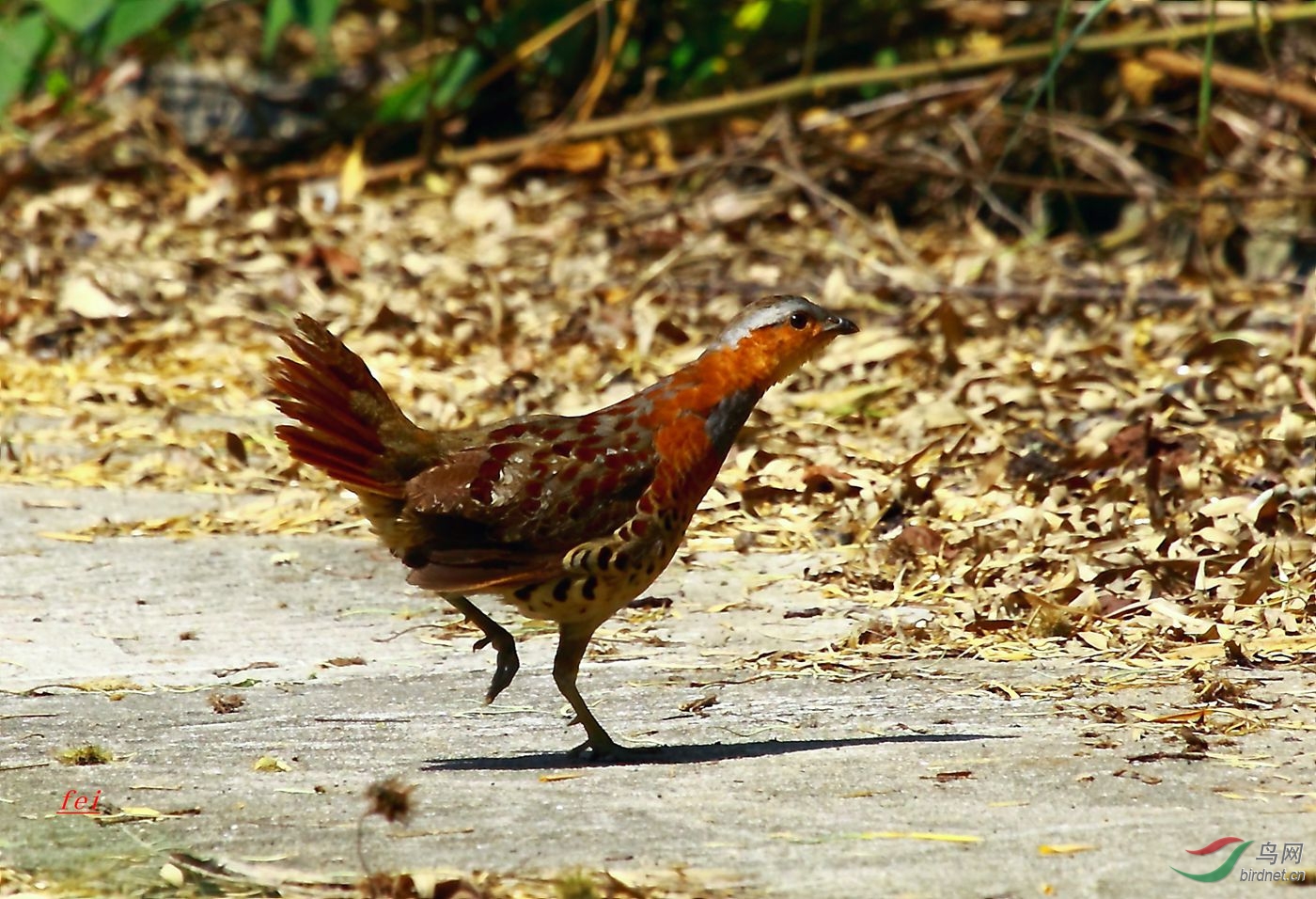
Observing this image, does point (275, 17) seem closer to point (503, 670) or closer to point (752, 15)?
point (752, 15)

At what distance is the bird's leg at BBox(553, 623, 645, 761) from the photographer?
4.02 meters

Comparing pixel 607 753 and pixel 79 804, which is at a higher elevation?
pixel 79 804

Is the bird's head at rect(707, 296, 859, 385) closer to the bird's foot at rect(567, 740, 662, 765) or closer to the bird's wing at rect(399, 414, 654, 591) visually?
the bird's wing at rect(399, 414, 654, 591)

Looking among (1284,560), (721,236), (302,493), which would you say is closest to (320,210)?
(721,236)

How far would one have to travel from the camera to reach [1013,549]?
548 centimetres

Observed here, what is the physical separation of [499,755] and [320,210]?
6.21 meters

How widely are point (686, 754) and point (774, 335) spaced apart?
1.03 metres

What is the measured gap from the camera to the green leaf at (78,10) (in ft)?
28.8

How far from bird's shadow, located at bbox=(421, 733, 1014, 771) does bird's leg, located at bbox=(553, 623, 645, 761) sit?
0.08 feet

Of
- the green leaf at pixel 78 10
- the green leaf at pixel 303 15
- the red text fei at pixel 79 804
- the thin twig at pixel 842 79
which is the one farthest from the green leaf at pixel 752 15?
the red text fei at pixel 79 804

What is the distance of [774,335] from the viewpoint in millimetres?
4438

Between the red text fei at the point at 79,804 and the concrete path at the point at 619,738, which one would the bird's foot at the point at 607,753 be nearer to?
the concrete path at the point at 619,738

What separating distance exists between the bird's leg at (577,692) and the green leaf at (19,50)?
20.7 feet

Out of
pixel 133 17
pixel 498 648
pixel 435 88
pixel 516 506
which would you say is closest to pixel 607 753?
pixel 498 648
